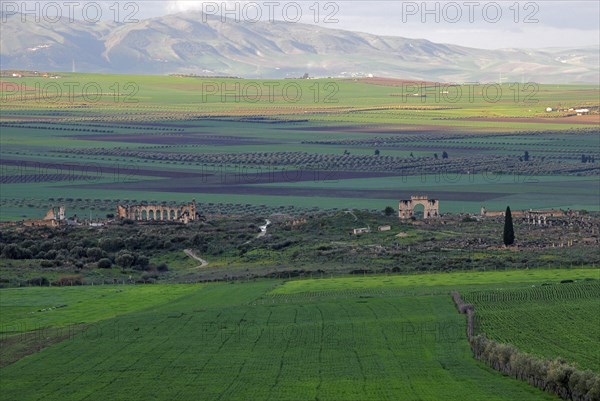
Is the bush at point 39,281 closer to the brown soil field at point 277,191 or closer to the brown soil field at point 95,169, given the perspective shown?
the brown soil field at point 277,191

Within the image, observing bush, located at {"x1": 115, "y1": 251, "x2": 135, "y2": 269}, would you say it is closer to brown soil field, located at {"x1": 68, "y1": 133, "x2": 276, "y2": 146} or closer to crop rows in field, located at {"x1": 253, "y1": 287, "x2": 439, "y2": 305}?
crop rows in field, located at {"x1": 253, "y1": 287, "x2": 439, "y2": 305}

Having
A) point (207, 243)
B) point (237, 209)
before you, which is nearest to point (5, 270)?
point (207, 243)

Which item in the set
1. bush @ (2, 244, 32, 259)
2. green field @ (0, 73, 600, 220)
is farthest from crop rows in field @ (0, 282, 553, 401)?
green field @ (0, 73, 600, 220)

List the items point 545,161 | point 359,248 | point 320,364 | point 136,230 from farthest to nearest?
1. point 545,161
2. point 136,230
3. point 359,248
4. point 320,364

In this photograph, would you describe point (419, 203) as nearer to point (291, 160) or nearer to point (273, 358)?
point (291, 160)

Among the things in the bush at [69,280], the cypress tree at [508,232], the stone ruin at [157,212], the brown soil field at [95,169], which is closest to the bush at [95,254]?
the bush at [69,280]

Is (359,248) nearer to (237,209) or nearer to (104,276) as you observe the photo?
(104,276)

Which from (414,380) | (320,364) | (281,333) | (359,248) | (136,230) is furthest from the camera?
(136,230)
